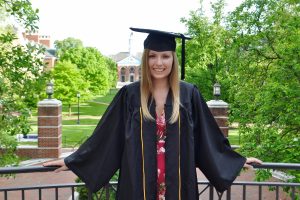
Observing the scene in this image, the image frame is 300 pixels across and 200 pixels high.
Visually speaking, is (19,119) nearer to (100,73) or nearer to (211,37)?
(211,37)

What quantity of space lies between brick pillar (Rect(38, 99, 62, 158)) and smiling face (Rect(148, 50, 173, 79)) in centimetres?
1540

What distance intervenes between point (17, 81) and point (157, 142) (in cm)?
375

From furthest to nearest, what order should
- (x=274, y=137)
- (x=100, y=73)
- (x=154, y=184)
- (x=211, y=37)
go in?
(x=100, y=73), (x=211, y=37), (x=274, y=137), (x=154, y=184)

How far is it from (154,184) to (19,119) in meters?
3.44

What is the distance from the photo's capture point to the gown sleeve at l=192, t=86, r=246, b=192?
9.67 feet

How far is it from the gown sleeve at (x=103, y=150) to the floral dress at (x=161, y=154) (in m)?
0.29

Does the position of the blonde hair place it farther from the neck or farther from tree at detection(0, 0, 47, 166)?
tree at detection(0, 0, 47, 166)

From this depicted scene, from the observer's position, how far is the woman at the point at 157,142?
9.17ft

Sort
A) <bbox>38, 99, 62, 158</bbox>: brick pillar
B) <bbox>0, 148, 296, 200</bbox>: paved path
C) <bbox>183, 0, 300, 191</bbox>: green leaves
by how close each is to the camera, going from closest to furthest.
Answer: <bbox>183, 0, 300, 191</bbox>: green leaves, <bbox>0, 148, 296, 200</bbox>: paved path, <bbox>38, 99, 62, 158</bbox>: brick pillar

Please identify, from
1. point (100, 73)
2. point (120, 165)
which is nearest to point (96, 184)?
point (120, 165)

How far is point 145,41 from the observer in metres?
2.97

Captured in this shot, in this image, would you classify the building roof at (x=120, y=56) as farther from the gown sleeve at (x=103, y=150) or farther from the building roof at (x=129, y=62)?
the gown sleeve at (x=103, y=150)

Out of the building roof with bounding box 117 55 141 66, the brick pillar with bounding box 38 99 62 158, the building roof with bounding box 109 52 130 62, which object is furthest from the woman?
the building roof with bounding box 109 52 130 62

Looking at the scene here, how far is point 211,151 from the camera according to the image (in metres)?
2.95
